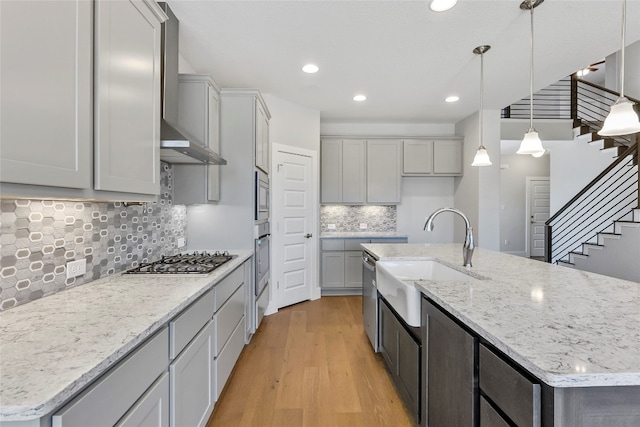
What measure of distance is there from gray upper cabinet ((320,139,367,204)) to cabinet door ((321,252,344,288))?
0.89 m

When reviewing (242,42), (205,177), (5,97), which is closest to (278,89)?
(242,42)

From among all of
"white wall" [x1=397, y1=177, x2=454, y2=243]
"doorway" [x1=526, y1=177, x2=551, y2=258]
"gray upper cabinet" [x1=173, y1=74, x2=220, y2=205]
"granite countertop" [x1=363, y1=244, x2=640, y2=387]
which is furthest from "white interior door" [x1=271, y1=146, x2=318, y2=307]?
"doorway" [x1=526, y1=177, x2=551, y2=258]

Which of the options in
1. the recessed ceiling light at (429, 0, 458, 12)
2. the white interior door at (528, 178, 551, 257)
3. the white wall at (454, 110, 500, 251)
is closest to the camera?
the recessed ceiling light at (429, 0, 458, 12)

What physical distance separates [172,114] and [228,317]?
1.50 m

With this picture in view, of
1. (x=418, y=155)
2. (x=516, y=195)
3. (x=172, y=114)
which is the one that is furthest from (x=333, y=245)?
(x=516, y=195)

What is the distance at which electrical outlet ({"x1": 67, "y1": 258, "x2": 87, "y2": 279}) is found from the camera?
150 cm

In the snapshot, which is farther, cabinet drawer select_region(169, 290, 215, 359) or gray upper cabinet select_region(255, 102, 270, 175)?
gray upper cabinet select_region(255, 102, 270, 175)

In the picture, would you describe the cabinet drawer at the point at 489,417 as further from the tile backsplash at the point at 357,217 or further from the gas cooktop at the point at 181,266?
the tile backsplash at the point at 357,217

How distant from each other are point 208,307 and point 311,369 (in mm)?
1227

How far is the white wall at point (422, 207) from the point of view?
204 inches

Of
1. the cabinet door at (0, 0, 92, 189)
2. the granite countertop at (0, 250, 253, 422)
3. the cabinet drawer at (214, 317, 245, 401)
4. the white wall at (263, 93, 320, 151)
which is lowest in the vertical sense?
the cabinet drawer at (214, 317, 245, 401)

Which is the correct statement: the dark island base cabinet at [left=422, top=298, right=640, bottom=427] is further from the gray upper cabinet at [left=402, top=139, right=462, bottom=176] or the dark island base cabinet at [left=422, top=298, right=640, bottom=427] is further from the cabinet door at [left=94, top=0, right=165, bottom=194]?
the gray upper cabinet at [left=402, top=139, right=462, bottom=176]

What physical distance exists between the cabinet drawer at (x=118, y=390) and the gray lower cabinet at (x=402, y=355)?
131cm

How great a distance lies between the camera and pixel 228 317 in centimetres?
218
